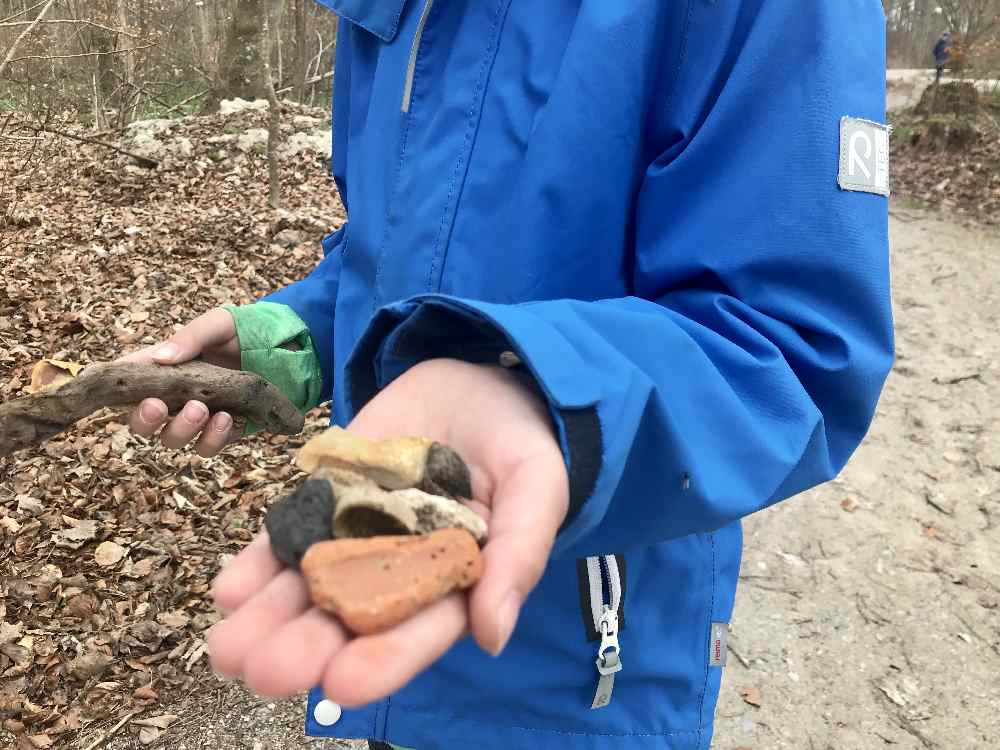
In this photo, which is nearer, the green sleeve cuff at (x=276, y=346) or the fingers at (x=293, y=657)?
the fingers at (x=293, y=657)

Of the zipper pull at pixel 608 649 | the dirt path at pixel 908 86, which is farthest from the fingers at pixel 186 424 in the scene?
the dirt path at pixel 908 86

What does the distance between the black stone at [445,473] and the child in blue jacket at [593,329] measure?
1.0 inches

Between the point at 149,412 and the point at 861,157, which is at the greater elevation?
the point at 861,157

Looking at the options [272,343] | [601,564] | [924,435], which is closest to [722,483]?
[601,564]

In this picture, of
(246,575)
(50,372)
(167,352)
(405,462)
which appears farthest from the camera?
(50,372)

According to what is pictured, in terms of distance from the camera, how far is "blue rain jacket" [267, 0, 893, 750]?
1.07 metres

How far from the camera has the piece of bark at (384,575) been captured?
87 cm

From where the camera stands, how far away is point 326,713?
1661 mm

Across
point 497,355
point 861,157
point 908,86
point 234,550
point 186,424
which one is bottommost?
point 234,550

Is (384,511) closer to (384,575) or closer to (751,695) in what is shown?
(384,575)

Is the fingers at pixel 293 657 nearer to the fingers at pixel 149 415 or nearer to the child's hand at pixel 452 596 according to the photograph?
the child's hand at pixel 452 596

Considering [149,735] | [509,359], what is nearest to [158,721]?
[149,735]

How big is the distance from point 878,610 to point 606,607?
266 centimetres

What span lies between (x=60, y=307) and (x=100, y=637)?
2.57m
